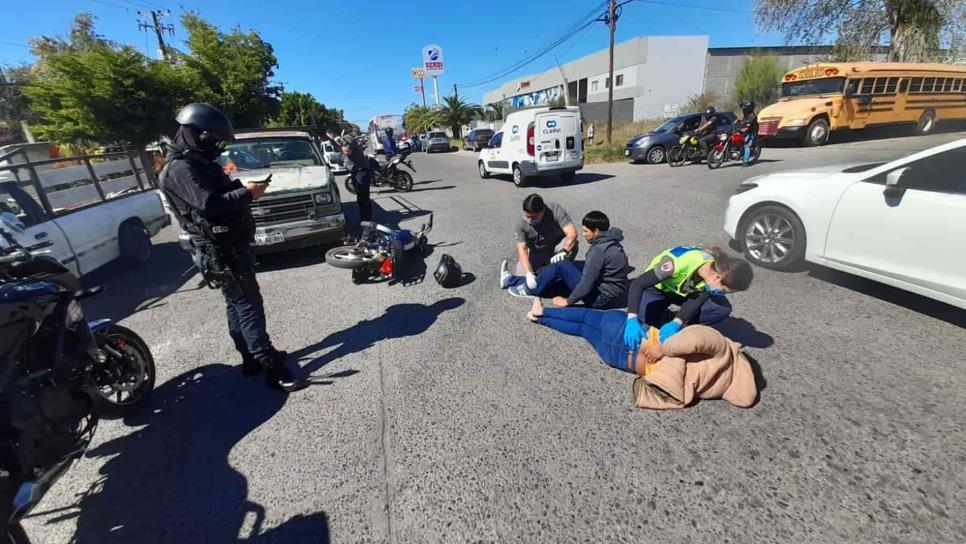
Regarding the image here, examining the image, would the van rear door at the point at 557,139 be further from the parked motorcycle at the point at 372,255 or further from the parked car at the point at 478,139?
the parked car at the point at 478,139

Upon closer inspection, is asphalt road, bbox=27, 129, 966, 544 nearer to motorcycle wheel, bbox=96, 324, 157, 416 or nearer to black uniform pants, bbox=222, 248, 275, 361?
motorcycle wheel, bbox=96, 324, 157, 416

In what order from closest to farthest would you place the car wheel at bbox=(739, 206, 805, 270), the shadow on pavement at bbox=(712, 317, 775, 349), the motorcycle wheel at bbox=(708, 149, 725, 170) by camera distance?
the shadow on pavement at bbox=(712, 317, 775, 349) < the car wheel at bbox=(739, 206, 805, 270) < the motorcycle wheel at bbox=(708, 149, 725, 170)

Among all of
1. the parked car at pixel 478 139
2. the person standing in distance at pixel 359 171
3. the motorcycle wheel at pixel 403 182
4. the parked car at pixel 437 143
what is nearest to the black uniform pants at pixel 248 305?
the person standing in distance at pixel 359 171

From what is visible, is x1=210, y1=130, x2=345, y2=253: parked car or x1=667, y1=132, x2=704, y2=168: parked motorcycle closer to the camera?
x1=210, y1=130, x2=345, y2=253: parked car

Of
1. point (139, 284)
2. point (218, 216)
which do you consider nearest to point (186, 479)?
point (218, 216)

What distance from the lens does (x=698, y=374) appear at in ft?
Result: 8.09

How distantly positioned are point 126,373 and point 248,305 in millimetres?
942

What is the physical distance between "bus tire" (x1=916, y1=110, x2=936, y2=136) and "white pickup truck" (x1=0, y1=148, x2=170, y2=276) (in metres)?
25.9

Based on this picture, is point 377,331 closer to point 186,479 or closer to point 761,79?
point 186,479

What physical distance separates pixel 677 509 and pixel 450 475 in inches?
45.4

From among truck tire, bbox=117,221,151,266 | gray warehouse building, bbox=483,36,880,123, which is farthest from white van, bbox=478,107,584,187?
gray warehouse building, bbox=483,36,880,123

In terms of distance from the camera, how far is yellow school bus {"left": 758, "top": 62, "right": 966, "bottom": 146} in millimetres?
14125

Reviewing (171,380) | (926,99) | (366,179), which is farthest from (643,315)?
(926,99)

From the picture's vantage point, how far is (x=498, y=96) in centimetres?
7856
